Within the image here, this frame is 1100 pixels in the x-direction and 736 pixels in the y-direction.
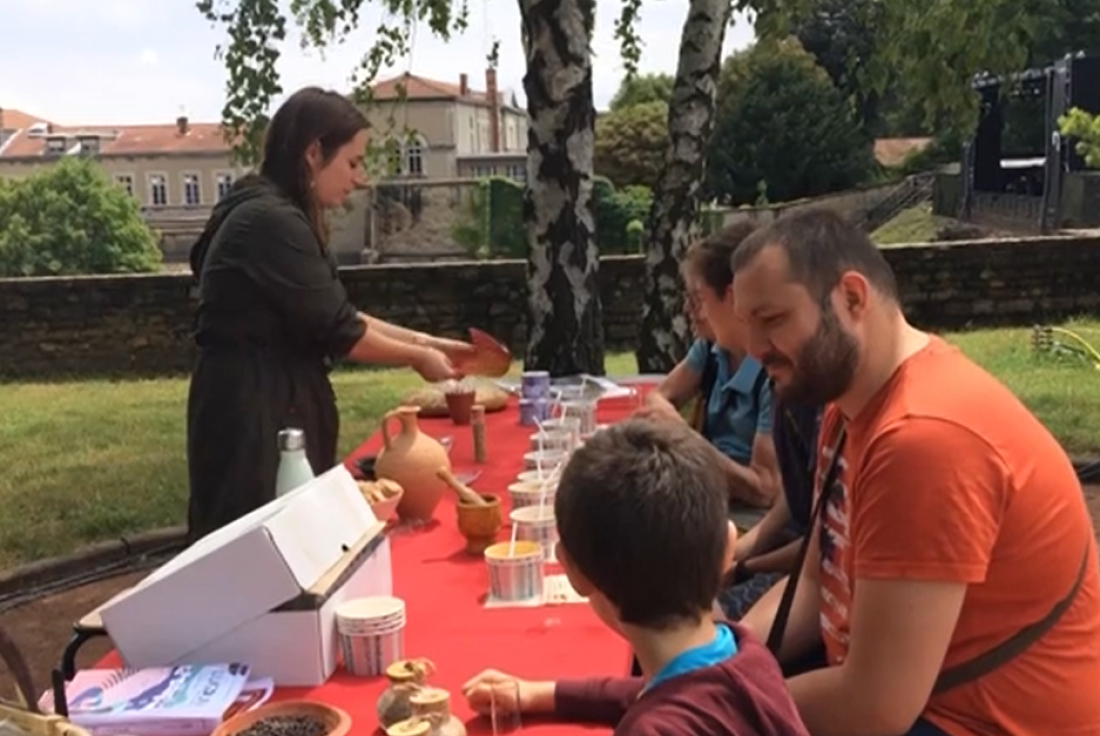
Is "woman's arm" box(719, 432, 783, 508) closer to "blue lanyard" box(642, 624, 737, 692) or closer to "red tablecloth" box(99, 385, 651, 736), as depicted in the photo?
"red tablecloth" box(99, 385, 651, 736)

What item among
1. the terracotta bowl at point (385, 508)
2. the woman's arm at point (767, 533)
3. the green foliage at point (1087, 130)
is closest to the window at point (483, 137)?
the green foliage at point (1087, 130)

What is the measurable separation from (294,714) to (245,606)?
0.18 m

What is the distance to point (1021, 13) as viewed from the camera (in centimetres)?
596

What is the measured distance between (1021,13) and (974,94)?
73 centimetres

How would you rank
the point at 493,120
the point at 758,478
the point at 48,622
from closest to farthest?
the point at 758,478, the point at 48,622, the point at 493,120

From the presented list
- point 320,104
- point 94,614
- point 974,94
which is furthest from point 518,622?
point 974,94

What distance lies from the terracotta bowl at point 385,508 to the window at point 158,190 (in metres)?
72.4

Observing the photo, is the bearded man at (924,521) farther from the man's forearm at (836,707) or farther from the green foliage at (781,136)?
the green foliage at (781,136)

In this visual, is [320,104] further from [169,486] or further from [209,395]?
[169,486]

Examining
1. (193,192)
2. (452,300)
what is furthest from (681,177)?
(193,192)

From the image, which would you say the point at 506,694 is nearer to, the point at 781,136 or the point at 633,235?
the point at 633,235

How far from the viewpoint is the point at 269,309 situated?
297cm

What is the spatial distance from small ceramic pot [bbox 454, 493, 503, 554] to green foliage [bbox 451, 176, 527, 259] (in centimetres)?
3364

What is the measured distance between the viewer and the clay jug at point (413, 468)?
2.64 metres
